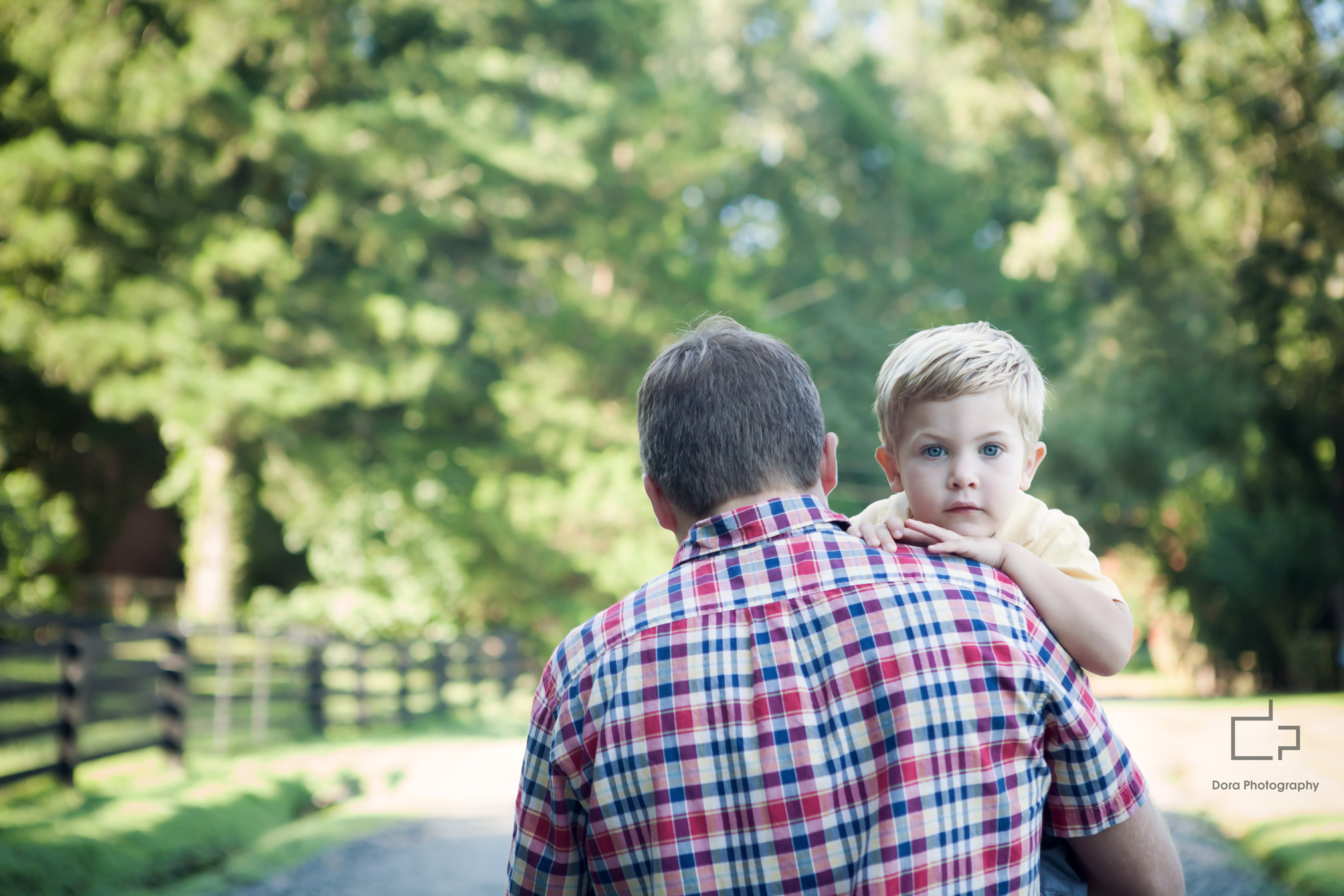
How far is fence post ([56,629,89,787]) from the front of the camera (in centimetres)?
650

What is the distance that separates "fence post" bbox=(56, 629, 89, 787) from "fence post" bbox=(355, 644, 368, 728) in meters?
4.74

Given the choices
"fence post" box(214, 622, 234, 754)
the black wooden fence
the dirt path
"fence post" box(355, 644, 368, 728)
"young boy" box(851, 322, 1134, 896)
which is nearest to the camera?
"young boy" box(851, 322, 1134, 896)

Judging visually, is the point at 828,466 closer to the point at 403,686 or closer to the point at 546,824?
the point at 546,824

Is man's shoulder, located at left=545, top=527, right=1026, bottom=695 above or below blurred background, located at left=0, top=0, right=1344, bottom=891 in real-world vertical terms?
below

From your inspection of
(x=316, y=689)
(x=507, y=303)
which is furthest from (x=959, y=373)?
(x=507, y=303)

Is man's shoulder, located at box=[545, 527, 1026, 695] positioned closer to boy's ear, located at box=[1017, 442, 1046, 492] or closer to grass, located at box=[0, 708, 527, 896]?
boy's ear, located at box=[1017, 442, 1046, 492]

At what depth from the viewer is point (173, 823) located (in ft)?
18.3

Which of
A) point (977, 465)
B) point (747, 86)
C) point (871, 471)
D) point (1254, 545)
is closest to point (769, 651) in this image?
point (977, 465)

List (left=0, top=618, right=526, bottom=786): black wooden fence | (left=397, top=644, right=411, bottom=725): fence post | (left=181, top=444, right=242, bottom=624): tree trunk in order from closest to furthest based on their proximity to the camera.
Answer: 1. (left=0, top=618, right=526, bottom=786): black wooden fence
2. (left=397, top=644, right=411, bottom=725): fence post
3. (left=181, top=444, right=242, bottom=624): tree trunk

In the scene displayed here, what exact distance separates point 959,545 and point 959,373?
0.38 meters

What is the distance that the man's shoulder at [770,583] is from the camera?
1551 mm

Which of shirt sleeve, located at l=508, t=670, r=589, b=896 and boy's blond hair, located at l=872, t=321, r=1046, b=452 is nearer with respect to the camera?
shirt sleeve, located at l=508, t=670, r=589, b=896

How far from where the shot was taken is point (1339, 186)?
50.5 feet

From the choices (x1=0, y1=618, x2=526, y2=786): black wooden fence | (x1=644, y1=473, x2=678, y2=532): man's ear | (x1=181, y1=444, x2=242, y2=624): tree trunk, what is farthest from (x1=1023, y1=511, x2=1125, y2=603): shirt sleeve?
(x1=181, y1=444, x2=242, y2=624): tree trunk
